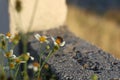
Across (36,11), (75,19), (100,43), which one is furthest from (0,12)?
(75,19)

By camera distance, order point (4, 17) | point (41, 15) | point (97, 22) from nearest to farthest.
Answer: point (4, 17) → point (41, 15) → point (97, 22)

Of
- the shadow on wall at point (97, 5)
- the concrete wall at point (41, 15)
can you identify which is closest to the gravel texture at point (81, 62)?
the concrete wall at point (41, 15)

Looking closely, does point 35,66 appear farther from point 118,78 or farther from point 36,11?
point 36,11

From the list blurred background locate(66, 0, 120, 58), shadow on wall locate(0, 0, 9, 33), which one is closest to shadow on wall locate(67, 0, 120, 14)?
blurred background locate(66, 0, 120, 58)

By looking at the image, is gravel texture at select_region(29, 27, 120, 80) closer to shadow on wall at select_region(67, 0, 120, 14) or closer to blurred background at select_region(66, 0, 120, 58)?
blurred background at select_region(66, 0, 120, 58)

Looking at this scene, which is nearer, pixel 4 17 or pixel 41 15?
pixel 4 17

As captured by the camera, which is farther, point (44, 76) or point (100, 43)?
point (100, 43)

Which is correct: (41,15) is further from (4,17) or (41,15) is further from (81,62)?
(81,62)

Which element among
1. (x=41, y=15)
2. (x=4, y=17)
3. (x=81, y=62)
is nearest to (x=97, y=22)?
(x=41, y=15)
